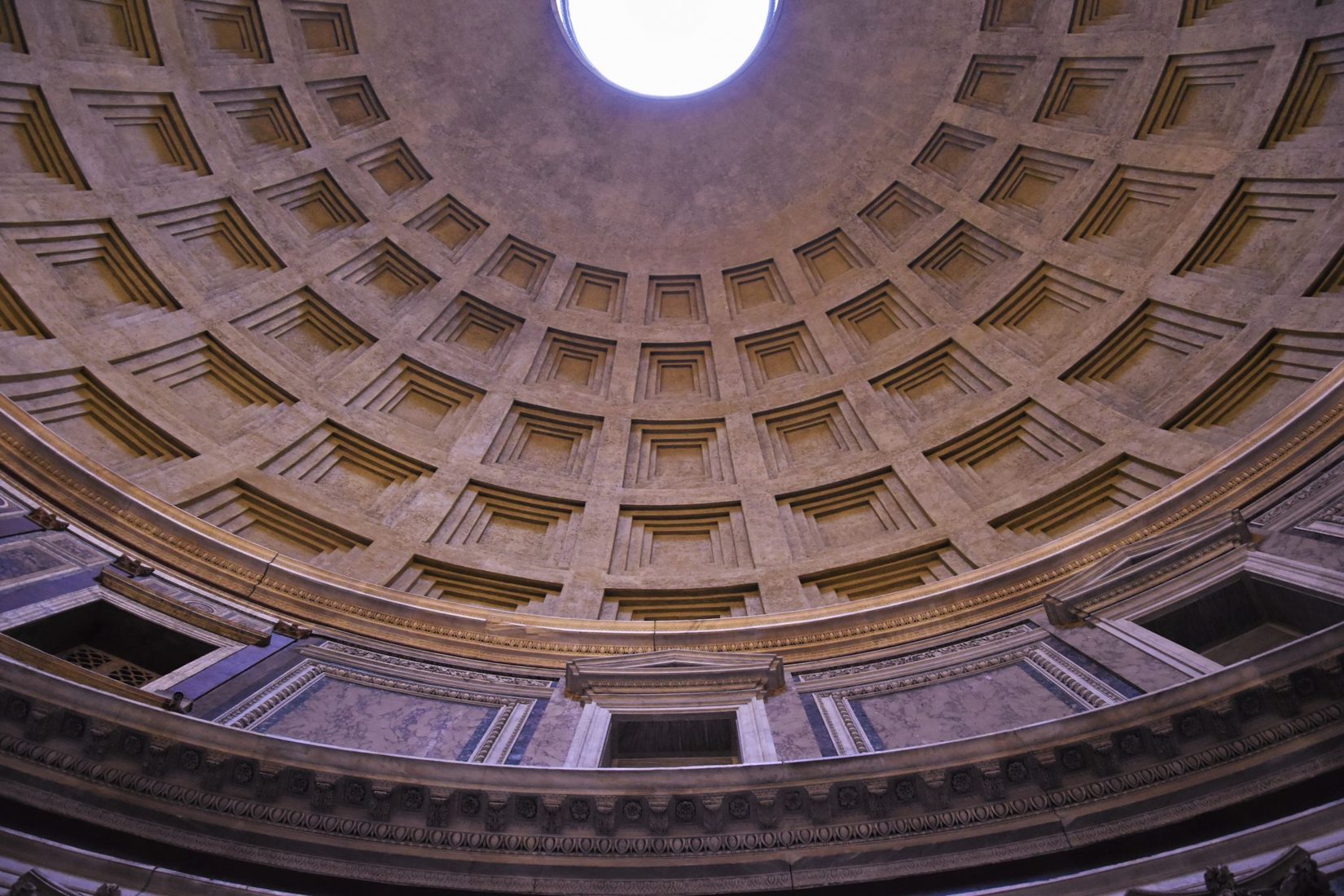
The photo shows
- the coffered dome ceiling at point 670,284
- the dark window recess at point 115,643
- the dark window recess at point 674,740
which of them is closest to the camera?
the dark window recess at point 115,643

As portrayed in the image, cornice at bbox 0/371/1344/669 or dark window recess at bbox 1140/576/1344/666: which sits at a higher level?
cornice at bbox 0/371/1344/669

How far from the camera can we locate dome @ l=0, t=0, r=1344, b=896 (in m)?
8.45

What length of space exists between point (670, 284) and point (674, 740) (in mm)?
18036

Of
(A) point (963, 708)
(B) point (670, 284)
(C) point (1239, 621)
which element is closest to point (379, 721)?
(A) point (963, 708)

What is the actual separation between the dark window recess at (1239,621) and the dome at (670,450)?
6 cm

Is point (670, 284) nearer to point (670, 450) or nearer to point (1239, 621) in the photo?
point (670, 450)

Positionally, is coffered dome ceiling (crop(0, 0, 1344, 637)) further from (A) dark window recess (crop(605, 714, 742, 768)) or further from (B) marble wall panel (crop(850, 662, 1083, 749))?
(A) dark window recess (crop(605, 714, 742, 768))

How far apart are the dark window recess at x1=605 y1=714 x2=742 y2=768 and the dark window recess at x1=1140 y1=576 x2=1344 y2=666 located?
20.4 ft

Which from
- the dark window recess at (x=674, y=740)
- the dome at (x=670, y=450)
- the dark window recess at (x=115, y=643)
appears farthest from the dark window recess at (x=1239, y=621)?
the dark window recess at (x=115, y=643)

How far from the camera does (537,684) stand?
13867 mm

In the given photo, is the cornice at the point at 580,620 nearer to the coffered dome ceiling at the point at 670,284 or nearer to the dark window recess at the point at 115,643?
the coffered dome ceiling at the point at 670,284

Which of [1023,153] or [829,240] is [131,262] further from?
[1023,153]

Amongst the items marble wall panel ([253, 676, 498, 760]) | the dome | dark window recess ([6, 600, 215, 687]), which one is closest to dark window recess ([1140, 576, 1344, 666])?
the dome

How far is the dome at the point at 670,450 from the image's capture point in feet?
27.7
